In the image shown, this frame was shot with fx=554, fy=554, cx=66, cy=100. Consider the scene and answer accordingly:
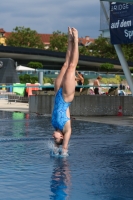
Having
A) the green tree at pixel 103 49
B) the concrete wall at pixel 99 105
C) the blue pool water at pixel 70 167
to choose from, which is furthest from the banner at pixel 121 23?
the green tree at pixel 103 49

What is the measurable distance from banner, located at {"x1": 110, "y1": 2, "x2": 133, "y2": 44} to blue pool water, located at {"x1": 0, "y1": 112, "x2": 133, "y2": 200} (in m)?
4.33

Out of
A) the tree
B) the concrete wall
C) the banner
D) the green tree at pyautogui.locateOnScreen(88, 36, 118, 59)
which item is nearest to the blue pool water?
the banner

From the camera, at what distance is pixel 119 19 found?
17406mm

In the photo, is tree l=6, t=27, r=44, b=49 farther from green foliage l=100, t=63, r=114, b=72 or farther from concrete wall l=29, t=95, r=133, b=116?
concrete wall l=29, t=95, r=133, b=116

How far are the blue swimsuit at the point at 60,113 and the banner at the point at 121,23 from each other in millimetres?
8062

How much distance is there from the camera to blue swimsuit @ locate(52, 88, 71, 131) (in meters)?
9.13

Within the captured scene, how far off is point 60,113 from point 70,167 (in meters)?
1.21

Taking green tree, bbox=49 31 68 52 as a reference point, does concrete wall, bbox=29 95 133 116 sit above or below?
below

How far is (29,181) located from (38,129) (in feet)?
24.4

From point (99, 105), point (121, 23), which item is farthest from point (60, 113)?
point (99, 105)

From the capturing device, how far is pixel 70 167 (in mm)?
8266

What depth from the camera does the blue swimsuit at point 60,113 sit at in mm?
9133

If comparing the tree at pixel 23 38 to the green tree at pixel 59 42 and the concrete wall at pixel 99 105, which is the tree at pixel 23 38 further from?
the concrete wall at pixel 99 105

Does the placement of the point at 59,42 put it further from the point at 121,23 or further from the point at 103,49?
the point at 121,23
